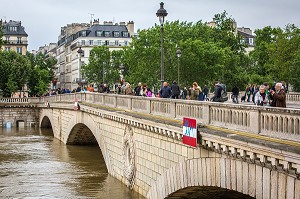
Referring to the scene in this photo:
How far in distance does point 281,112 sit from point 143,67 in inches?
2453

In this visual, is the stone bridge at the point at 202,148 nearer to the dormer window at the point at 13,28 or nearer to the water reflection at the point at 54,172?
the water reflection at the point at 54,172

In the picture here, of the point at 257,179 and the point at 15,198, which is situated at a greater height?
the point at 257,179

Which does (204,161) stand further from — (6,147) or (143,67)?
(143,67)

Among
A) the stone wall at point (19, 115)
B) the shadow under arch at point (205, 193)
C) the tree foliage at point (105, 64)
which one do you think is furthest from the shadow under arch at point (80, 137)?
the tree foliage at point (105, 64)

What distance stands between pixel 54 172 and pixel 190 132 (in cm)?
2093

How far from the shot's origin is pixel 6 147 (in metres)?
53.9

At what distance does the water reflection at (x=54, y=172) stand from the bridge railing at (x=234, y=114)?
15.4 feet

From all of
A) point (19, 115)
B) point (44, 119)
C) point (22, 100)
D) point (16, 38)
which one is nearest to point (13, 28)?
point (16, 38)

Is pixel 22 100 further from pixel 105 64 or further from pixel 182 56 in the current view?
pixel 105 64

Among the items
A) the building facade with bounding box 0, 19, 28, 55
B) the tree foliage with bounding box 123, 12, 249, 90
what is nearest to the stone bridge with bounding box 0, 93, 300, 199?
the tree foliage with bounding box 123, 12, 249, 90

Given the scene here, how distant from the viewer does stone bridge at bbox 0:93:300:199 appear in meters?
14.1

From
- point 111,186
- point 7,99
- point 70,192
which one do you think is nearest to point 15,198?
point 70,192

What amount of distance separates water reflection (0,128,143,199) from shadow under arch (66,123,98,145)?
91 cm

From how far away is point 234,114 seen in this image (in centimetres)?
1736
